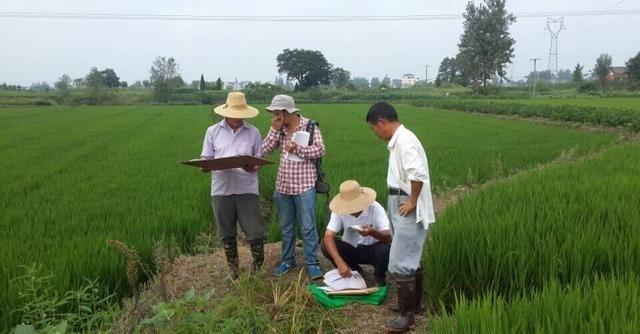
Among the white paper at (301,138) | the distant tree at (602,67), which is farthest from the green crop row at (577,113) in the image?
the distant tree at (602,67)

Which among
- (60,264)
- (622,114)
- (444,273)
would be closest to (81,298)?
(60,264)

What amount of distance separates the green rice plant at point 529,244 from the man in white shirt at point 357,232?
32 centimetres

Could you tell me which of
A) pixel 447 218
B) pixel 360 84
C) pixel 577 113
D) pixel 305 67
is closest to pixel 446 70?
pixel 360 84

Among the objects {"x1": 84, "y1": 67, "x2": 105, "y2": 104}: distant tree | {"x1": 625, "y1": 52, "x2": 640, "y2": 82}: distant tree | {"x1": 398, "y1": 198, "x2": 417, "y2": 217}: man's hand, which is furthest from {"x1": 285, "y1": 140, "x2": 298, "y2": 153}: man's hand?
{"x1": 625, "y1": 52, "x2": 640, "y2": 82}: distant tree

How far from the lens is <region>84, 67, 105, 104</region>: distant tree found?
1737 inches

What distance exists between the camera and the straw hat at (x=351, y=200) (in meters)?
3.44

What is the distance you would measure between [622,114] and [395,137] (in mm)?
15041

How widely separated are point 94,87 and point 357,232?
45.9m

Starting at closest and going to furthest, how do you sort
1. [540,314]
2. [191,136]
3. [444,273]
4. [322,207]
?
[540,314] < [444,273] < [322,207] < [191,136]

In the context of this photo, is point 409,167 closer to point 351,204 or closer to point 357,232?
point 351,204

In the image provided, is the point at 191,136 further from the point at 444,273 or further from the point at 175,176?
the point at 444,273

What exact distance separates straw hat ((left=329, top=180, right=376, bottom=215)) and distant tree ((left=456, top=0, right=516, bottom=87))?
146ft

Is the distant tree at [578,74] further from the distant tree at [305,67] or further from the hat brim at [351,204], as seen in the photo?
the hat brim at [351,204]

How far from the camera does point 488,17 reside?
44594 millimetres
